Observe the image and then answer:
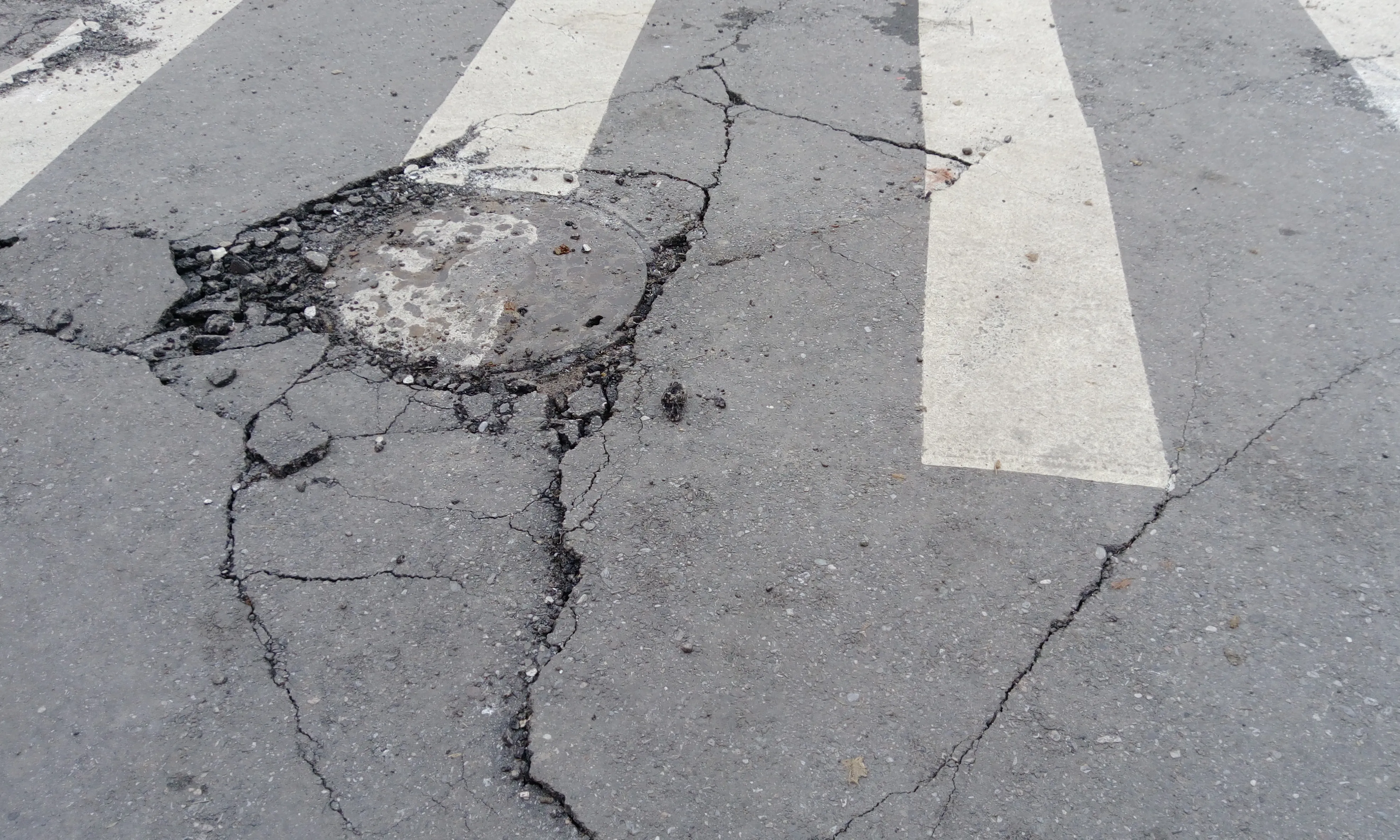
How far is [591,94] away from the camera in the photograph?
18.6ft

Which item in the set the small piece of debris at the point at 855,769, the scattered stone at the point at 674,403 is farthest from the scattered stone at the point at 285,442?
the small piece of debris at the point at 855,769

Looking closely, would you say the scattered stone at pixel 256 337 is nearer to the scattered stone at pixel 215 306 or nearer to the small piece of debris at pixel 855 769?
the scattered stone at pixel 215 306

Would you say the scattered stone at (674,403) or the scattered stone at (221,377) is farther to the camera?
the scattered stone at (221,377)

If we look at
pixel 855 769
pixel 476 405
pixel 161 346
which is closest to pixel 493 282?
pixel 476 405

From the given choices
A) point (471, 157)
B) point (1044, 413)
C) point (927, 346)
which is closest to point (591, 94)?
point (471, 157)

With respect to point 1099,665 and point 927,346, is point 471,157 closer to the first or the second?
point 927,346

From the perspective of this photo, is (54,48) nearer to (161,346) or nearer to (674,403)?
(161,346)

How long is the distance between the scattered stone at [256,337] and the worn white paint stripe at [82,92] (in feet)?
6.19

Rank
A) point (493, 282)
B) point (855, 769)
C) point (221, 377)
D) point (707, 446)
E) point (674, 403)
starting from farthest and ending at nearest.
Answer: point (493, 282), point (221, 377), point (674, 403), point (707, 446), point (855, 769)

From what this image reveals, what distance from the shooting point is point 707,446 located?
352cm

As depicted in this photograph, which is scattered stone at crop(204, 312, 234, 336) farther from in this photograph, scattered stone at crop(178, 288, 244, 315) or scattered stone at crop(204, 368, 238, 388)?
scattered stone at crop(204, 368, 238, 388)

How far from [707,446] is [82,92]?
16.2 feet

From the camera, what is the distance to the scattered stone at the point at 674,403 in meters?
3.63

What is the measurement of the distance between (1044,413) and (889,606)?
3.89ft
